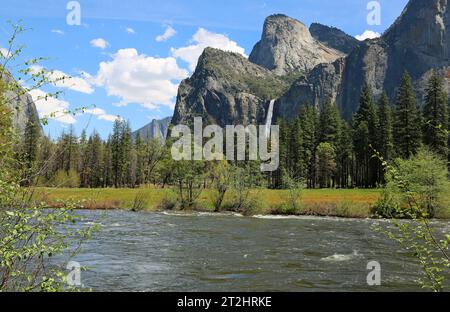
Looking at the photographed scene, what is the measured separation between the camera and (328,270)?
2000cm

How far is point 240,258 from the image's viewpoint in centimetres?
2306

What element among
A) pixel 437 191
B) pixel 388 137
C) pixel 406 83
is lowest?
pixel 437 191

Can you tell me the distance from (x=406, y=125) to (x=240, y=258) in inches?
2332

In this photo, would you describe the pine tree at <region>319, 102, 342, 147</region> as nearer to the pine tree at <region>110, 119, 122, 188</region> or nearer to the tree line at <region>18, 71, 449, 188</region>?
the tree line at <region>18, 71, 449, 188</region>

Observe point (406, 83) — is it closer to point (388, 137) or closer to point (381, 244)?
point (388, 137)

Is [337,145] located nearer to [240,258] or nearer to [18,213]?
[240,258]

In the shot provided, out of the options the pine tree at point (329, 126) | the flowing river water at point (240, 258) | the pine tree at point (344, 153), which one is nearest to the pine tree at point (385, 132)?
the pine tree at point (344, 153)

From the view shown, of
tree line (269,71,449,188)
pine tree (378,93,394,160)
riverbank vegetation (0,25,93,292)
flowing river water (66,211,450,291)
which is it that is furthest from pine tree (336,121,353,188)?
riverbank vegetation (0,25,93,292)

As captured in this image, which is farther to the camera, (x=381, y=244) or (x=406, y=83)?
(x=406, y=83)

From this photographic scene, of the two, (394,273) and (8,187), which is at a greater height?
(8,187)

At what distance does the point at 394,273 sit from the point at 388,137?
6636cm

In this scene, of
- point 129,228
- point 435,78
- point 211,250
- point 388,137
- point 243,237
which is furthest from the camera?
point 388,137

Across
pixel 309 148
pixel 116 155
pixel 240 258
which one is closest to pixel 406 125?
pixel 309 148

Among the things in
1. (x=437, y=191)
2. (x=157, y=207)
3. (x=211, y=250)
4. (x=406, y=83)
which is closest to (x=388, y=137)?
(x=406, y=83)
